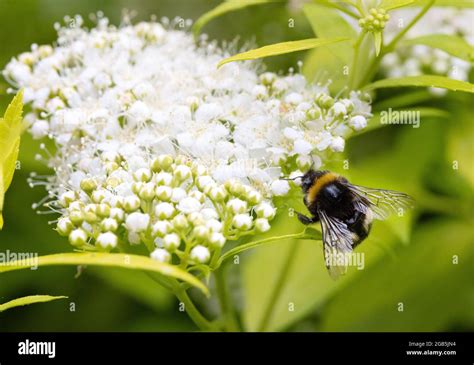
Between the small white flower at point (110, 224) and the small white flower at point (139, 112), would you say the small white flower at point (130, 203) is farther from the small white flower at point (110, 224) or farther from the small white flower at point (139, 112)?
the small white flower at point (139, 112)

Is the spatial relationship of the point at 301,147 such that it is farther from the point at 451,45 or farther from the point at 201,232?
the point at 451,45

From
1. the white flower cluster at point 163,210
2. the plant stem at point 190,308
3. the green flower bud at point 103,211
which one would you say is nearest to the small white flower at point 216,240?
the white flower cluster at point 163,210

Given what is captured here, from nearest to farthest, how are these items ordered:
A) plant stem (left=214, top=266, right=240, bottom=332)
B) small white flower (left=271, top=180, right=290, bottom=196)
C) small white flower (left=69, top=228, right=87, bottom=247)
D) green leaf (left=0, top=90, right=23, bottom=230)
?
green leaf (left=0, top=90, right=23, bottom=230), small white flower (left=69, top=228, right=87, bottom=247), small white flower (left=271, top=180, right=290, bottom=196), plant stem (left=214, top=266, right=240, bottom=332)

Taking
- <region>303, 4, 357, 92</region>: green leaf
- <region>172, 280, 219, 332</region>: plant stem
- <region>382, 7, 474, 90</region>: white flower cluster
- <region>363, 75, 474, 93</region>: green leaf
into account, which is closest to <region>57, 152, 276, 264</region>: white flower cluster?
<region>172, 280, 219, 332</region>: plant stem

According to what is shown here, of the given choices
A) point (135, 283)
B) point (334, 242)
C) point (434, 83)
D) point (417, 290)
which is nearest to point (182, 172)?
point (334, 242)

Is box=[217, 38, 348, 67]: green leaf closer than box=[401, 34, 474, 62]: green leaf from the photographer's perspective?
Yes

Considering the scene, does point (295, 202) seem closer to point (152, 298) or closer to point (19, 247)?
point (152, 298)

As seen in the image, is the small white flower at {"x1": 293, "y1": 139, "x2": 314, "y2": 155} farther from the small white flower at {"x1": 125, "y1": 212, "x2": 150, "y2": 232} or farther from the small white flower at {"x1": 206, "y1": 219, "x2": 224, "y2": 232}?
the small white flower at {"x1": 125, "y1": 212, "x2": 150, "y2": 232}
